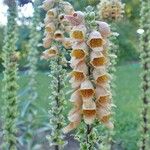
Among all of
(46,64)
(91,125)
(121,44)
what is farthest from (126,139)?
(121,44)

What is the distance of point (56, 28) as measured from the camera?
470 centimetres

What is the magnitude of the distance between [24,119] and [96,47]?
5.82 meters

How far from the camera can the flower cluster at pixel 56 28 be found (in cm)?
466

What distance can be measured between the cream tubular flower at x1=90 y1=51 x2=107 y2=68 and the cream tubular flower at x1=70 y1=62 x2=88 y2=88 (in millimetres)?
51

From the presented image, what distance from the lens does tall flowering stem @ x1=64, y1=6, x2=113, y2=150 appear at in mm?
3359

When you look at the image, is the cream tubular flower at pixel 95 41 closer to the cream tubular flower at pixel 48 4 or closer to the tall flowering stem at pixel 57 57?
the tall flowering stem at pixel 57 57

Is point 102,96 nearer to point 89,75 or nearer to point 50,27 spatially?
point 89,75

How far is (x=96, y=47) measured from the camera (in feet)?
11.0

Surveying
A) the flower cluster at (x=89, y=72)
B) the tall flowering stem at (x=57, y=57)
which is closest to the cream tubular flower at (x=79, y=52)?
the flower cluster at (x=89, y=72)

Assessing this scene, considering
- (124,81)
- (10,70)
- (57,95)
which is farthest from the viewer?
(124,81)

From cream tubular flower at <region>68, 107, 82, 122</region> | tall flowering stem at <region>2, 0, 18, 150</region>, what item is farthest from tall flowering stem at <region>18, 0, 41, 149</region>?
cream tubular flower at <region>68, 107, 82, 122</region>

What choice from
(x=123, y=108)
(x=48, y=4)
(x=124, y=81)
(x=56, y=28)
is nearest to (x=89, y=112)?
(x=56, y=28)

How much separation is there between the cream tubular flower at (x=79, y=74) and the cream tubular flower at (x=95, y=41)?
106 millimetres

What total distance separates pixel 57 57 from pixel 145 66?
1.34 metres
